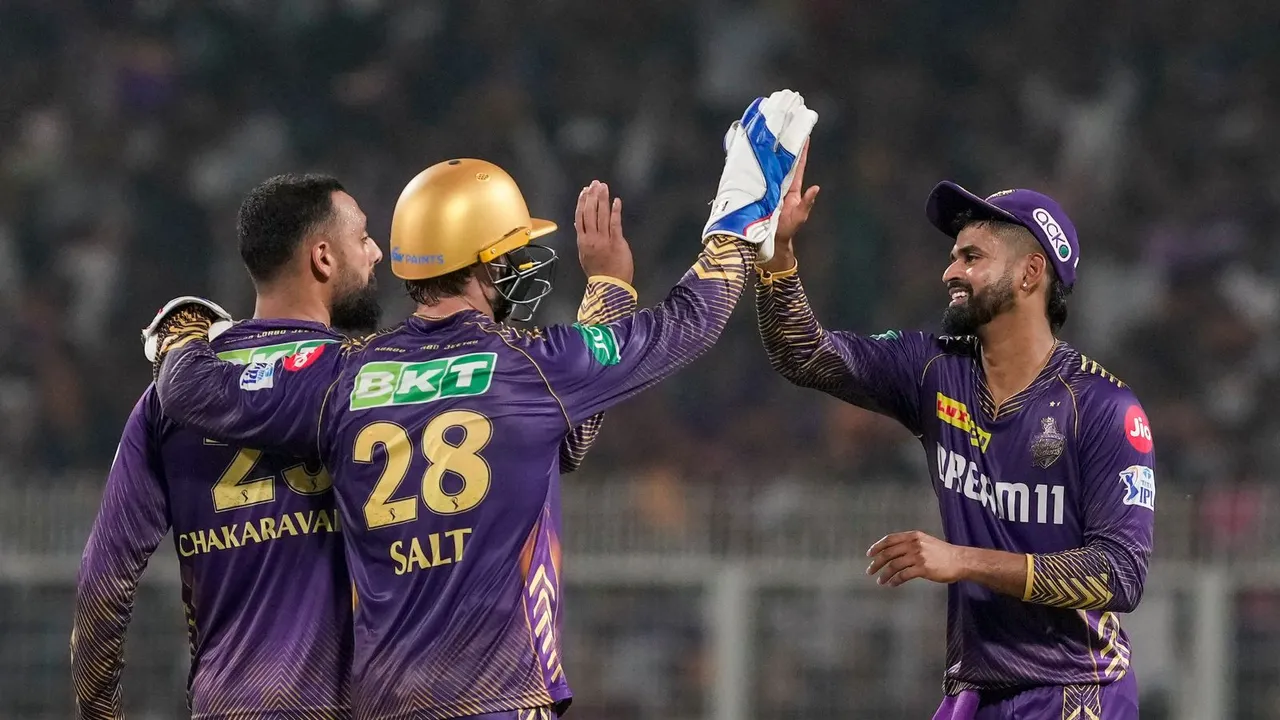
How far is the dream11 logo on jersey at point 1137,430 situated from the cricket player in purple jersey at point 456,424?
1158mm

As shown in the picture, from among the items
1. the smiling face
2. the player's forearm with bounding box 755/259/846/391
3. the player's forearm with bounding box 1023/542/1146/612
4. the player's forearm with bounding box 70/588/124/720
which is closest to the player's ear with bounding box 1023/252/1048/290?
the smiling face

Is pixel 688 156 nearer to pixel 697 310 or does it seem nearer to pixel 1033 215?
pixel 1033 215

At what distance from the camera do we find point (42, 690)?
861cm

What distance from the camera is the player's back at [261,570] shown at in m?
4.08

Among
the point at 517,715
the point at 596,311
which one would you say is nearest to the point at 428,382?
the point at 596,311

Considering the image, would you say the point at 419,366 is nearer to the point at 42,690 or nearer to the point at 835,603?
the point at 835,603

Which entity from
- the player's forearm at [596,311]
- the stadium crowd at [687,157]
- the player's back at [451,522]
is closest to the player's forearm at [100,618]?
the player's back at [451,522]

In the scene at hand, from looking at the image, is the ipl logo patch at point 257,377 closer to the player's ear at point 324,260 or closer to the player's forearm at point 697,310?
the player's ear at point 324,260

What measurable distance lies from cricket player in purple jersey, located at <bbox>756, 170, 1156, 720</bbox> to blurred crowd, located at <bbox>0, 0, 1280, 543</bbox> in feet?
18.9

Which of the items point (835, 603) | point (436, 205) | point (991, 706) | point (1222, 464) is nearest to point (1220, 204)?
point (1222, 464)

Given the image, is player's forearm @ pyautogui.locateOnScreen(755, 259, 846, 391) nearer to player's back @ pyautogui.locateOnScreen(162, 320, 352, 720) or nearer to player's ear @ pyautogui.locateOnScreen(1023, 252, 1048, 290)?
player's ear @ pyautogui.locateOnScreen(1023, 252, 1048, 290)

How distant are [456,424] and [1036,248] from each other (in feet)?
5.98

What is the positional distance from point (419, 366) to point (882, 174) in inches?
335

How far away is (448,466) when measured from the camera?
3.87 metres
